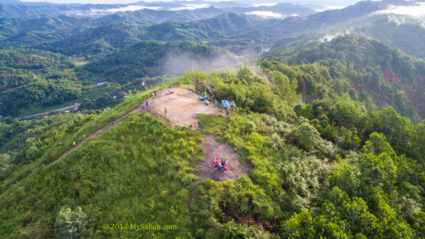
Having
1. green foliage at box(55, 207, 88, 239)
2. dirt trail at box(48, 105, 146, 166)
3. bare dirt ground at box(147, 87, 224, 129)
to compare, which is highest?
bare dirt ground at box(147, 87, 224, 129)

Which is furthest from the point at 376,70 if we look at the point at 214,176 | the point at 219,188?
the point at 219,188

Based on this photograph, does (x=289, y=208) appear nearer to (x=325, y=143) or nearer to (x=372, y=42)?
(x=325, y=143)

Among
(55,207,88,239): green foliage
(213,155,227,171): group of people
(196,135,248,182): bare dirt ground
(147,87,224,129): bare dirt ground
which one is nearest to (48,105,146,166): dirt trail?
(147,87,224,129): bare dirt ground

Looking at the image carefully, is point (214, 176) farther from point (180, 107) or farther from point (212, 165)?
point (180, 107)

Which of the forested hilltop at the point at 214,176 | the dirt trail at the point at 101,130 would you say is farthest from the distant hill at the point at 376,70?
the dirt trail at the point at 101,130

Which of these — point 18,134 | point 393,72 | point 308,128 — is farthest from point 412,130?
point 18,134

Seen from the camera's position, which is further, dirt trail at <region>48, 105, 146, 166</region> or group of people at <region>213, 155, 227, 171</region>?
dirt trail at <region>48, 105, 146, 166</region>

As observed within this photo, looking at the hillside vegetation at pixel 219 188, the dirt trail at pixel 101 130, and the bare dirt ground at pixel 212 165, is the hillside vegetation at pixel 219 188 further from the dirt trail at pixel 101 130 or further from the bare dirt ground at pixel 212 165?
the dirt trail at pixel 101 130

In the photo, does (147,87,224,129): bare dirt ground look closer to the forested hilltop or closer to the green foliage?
the forested hilltop
